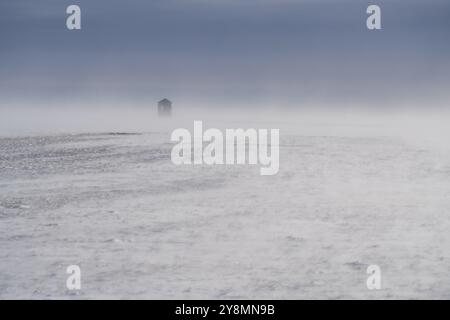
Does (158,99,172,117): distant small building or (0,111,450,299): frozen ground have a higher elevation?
(158,99,172,117): distant small building

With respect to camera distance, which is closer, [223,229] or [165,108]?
[223,229]

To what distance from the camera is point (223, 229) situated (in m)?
5.90

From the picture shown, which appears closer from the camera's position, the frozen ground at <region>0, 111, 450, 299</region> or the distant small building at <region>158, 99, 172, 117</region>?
the frozen ground at <region>0, 111, 450, 299</region>

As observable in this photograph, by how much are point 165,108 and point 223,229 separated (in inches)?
613

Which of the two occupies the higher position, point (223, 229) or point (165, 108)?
point (165, 108)

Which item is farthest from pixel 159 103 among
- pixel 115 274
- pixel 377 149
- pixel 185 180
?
pixel 115 274

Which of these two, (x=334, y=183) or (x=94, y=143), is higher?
(x=94, y=143)

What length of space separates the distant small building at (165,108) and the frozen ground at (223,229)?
32.0 ft

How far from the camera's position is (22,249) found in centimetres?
505

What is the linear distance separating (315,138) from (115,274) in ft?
46.9

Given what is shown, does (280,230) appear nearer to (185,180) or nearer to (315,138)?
(185,180)

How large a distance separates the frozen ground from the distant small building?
9747mm

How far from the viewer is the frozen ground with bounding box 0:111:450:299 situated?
4.32 metres
